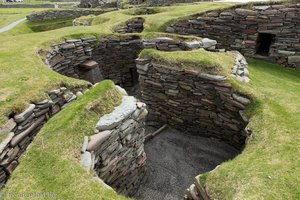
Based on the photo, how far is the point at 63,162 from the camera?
16.4 feet

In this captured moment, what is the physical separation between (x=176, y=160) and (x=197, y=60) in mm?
3652

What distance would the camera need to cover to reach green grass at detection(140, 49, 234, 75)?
356 inches

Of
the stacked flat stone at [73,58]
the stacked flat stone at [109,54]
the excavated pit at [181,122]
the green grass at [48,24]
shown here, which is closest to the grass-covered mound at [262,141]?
the excavated pit at [181,122]

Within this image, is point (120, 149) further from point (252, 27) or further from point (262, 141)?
point (252, 27)

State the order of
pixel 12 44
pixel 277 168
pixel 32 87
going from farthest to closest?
pixel 12 44, pixel 32 87, pixel 277 168

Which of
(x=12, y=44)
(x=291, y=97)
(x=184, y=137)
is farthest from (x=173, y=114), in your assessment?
(x=12, y=44)

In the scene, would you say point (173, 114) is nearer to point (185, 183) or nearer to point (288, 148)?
point (185, 183)

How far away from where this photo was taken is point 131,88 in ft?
52.3

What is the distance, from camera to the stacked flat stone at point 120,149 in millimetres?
A: 5738

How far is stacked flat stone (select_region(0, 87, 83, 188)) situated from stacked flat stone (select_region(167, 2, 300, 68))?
838 centimetres

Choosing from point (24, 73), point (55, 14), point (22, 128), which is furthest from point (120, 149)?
point (55, 14)

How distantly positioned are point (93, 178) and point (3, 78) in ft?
16.9

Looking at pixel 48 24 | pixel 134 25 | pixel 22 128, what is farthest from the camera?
pixel 48 24

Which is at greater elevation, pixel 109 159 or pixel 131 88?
pixel 109 159
